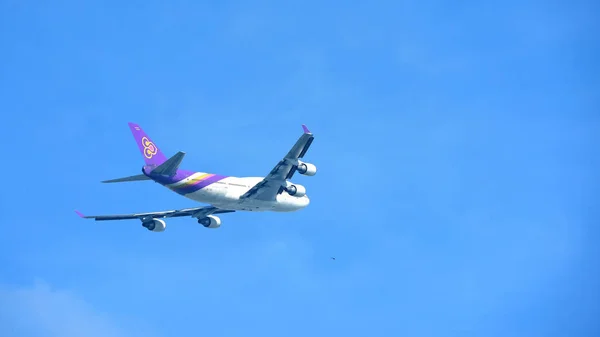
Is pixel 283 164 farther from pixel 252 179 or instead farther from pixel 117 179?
pixel 117 179

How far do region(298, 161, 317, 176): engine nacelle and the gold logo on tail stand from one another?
13058 millimetres

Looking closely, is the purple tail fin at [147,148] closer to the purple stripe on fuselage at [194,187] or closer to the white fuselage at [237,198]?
the purple stripe on fuselage at [194,187]

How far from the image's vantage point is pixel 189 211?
10075 centimetres

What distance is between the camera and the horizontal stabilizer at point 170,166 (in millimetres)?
85938

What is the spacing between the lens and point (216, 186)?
9300 centimetres

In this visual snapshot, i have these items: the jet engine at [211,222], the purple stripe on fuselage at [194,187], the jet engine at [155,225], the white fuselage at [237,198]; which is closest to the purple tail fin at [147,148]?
the purple stripe on fuselage at [194,187]

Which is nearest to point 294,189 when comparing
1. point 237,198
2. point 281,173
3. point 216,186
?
point 281,173

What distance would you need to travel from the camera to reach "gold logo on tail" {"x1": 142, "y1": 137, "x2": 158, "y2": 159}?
299ft

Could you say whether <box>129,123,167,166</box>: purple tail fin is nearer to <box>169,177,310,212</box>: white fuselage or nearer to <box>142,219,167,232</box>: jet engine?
<box>169,177,310,212</box>: white fuselage

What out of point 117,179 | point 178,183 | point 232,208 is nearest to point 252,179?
point 232,208

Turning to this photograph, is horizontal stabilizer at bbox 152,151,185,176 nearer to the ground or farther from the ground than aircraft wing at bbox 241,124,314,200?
nearer to the ground

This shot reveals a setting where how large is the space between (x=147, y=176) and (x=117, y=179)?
3096mm

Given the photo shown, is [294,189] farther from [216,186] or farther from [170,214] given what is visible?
[170,214]

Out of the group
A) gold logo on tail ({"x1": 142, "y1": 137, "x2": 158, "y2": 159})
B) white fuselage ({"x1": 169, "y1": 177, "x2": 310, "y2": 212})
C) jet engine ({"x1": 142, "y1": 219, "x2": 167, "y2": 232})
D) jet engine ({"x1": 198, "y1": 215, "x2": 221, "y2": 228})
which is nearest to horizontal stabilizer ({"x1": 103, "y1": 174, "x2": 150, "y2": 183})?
gold logo on tail ({"x1": 142, "y1": 137, "x2": 158, "y2": 159})
